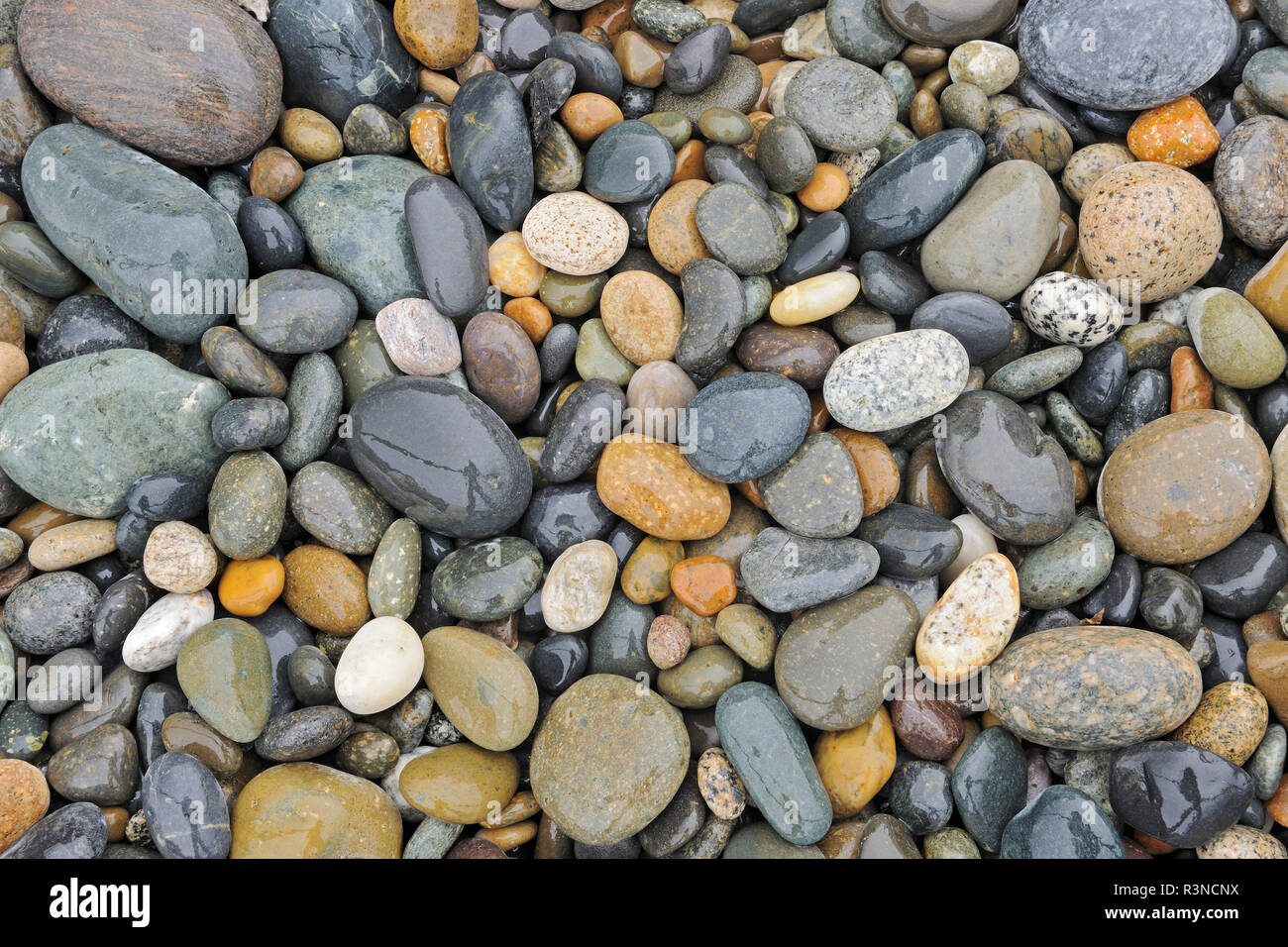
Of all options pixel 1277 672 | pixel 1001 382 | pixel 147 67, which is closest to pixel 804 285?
pixel 1001 382

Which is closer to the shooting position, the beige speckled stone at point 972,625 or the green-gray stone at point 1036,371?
the beige speckled stone at point 972,625

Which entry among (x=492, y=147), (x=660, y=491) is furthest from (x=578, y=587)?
(x=492, y=147)

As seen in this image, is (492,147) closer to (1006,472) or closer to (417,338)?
(417,338)

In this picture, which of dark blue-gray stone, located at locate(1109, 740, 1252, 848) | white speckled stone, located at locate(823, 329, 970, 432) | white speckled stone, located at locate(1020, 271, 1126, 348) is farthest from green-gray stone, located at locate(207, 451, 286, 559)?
dark blue-gray stone, located at locate(1109, 740, 1252, 848)

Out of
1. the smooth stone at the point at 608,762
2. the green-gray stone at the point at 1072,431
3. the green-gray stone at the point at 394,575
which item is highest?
the green-gray stone at the point at 1072,431

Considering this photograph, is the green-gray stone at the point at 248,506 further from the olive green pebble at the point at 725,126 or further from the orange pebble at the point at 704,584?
the olive green pebble at the point at 725,126

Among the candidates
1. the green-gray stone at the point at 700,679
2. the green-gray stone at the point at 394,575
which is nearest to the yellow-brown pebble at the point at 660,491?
the green-gray stone at the point at 700,679
